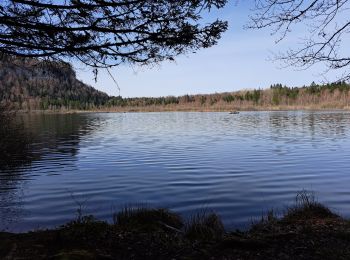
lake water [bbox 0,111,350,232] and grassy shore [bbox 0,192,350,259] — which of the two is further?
lake water [bbox 0,111,350,232]

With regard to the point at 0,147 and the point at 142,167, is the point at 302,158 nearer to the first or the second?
the point at 142,167

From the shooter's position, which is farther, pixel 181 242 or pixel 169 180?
pixel 169 180

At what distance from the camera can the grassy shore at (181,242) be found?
698cm

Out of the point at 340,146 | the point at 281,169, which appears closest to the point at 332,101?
the point at 340,146

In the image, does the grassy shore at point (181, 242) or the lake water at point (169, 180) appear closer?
the grassy shore at point (181, 242)

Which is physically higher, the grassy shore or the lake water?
the grassy shore

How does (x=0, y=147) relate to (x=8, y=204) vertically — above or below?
above

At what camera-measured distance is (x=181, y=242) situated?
7902 mm

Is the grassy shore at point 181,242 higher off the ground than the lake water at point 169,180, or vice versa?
the grassy shore at point 181,242

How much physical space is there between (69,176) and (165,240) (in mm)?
14243

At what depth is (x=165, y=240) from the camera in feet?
26.5

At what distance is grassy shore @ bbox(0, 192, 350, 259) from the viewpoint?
6980 millimetres

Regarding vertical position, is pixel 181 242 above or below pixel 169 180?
above

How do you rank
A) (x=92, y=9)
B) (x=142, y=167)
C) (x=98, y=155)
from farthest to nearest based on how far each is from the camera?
(x=98, y=155) < (x=142, y=167) < (x=92, y=9)
